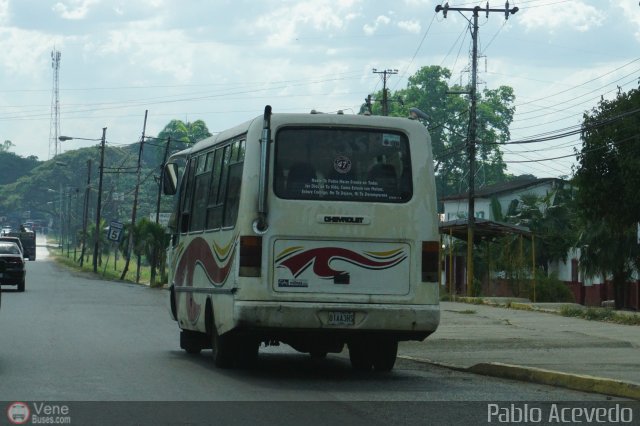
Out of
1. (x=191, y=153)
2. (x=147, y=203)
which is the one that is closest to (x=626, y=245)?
(x=191, y=153)

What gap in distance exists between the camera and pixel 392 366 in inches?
630

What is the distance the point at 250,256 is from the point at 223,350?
172 cm

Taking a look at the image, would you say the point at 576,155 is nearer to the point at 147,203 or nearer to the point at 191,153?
the point at 191,153

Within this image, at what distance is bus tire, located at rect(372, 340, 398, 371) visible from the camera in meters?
15.8

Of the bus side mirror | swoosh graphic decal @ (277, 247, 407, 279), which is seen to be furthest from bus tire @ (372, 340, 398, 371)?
the bus side mirror

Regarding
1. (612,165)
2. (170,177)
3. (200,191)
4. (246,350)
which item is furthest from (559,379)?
(612,165)

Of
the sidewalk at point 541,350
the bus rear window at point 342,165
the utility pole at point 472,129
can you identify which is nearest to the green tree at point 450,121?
the utility pole at point 472,129

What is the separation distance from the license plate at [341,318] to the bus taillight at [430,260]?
3.10 feet

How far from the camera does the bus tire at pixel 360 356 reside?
16250 mm

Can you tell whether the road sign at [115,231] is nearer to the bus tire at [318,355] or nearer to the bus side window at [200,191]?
the bus tire at [318,355]

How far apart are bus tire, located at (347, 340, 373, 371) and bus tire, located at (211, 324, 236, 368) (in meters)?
1.53

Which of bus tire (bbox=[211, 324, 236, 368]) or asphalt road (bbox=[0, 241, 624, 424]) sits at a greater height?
bus tire (bbox=[211, 324, 236, 368])

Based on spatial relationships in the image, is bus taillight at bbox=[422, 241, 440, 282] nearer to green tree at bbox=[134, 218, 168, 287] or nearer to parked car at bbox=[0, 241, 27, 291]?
parked car at bbox=[0, 241, 27, 291]

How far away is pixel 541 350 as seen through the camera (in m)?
19.6
